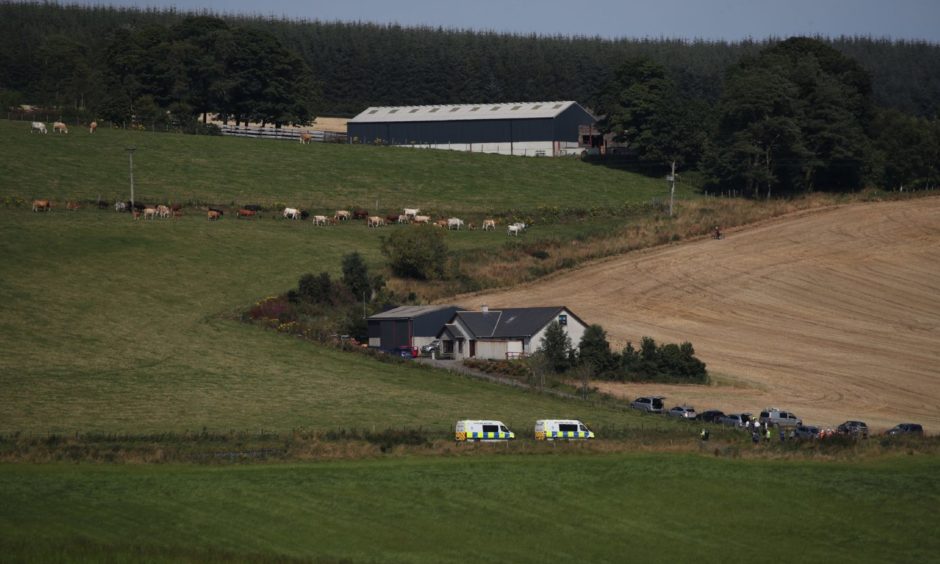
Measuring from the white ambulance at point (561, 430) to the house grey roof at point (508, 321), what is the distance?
24138mm

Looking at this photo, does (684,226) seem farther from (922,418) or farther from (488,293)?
(922,418)

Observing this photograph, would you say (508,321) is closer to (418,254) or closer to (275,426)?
(418,254)

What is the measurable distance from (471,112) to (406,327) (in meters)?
89.9

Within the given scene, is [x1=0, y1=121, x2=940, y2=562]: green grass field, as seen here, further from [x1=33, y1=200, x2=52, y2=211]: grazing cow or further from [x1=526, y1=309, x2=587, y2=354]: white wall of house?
[x1=526, y1=309, x2=587, y2=354]: white wall of house

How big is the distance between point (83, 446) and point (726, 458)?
2388 cm

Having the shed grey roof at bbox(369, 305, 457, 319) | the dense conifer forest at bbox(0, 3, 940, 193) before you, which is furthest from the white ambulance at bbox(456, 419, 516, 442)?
the dense conifer forest at bbox(0, 3, 940, 193)

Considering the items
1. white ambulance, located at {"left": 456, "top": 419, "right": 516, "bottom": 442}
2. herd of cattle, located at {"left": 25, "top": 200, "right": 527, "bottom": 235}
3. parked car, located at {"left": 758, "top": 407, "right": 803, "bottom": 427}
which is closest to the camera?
white ambulance, located at {"left": 456, "top": 419, "right": 516, "bottom": 442}

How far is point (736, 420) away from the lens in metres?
67.6

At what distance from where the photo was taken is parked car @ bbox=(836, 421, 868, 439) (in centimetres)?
6290

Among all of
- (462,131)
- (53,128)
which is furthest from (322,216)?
(462,131)

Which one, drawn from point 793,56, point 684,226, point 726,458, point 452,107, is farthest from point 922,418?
point 452,107

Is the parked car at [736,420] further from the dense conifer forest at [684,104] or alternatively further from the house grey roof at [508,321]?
the dense conifer forest at [684,104]

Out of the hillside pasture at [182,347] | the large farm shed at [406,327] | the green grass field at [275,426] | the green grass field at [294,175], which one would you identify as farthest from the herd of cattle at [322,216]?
the large farm shed at [406,327]

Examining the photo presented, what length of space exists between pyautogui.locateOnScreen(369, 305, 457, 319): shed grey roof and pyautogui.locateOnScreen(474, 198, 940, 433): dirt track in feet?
18.2
